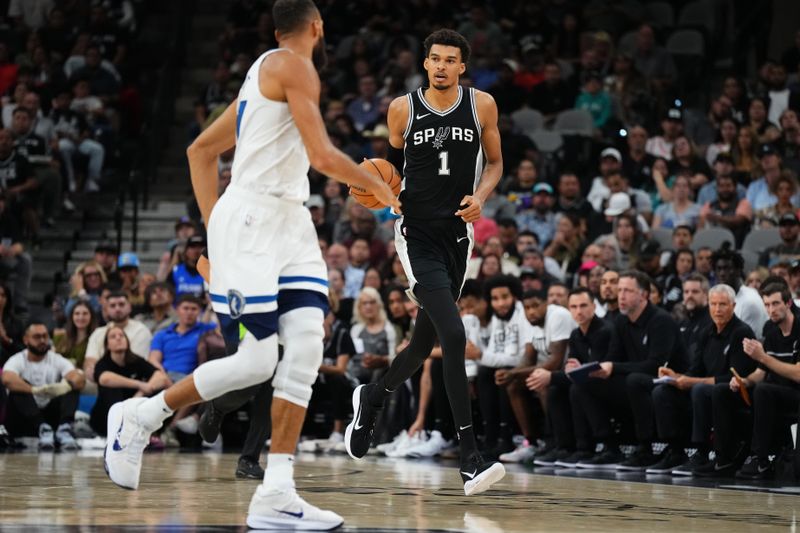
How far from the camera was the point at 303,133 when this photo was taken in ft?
17.0

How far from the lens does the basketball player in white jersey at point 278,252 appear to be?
5.19 meters

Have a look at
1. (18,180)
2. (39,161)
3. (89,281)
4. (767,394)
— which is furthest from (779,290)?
(39,161)

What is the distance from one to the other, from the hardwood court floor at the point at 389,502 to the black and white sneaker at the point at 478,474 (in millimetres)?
95

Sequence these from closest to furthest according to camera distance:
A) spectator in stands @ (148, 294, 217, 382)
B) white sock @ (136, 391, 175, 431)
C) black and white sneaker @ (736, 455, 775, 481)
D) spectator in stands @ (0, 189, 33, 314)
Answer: white sock @ (136, 391, 175, 431), black and white sneaker @ (736, 455, 775, 481), spectator in stands @ (148, 294, 217, 382), spectator in stands @ (0, 189, 33, 314)

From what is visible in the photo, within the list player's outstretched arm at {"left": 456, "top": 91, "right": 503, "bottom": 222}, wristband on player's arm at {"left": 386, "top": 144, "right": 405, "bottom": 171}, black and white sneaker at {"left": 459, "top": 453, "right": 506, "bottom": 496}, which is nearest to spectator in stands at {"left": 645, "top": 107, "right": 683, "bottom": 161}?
wristband on player's arm at {"left": 386, "top": 144, "right": 405, "bottom": 171}

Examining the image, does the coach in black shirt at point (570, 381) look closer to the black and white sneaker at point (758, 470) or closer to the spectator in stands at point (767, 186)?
the black and white sneaker at point (758, 470)

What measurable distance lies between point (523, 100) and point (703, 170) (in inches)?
125

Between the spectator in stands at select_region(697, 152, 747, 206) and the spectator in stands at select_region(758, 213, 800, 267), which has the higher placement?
the spectator in stands at select_region(697, 152, 747, 206)

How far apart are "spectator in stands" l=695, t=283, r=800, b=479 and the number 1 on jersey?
2.99 meters

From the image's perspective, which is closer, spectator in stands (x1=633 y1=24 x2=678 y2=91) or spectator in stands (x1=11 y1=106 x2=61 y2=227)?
spectator in stands (x1=11 y1=106 x2=61 y2=227)

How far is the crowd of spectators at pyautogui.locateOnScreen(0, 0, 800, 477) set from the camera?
959 cm

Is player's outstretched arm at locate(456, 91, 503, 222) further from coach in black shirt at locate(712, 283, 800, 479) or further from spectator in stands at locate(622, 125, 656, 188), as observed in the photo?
spectator in stands at locate(622, 125, 656, 188)

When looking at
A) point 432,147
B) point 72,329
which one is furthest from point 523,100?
point 432,147

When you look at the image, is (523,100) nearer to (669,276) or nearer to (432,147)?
(669,276)
